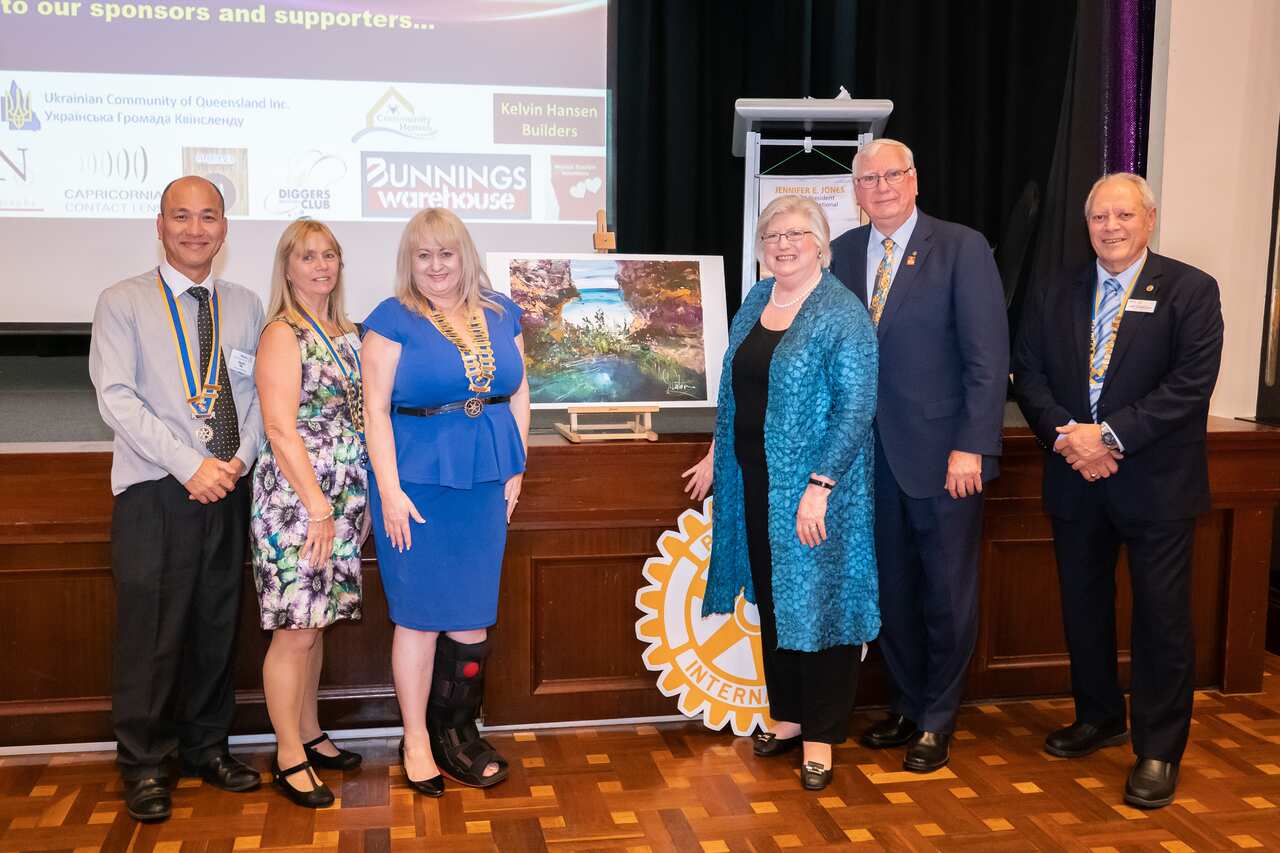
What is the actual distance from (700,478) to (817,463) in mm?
512

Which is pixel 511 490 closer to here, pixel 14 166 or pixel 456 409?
pixel 456 409

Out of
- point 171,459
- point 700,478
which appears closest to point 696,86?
point 700,478

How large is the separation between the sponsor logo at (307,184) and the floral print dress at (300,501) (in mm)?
2029

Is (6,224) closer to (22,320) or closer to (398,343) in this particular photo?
(22,320)

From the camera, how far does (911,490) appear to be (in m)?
2.82

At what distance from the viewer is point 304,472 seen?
2.53m

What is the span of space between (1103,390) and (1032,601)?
0.93 metres

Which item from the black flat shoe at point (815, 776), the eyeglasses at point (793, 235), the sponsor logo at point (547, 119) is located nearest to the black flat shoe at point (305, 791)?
the black flat shoe at point (815, 776)

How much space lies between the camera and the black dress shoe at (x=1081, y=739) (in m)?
3.05

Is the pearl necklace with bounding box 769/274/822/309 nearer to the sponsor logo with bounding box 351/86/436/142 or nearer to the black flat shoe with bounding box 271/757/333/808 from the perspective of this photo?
the black flat shoe with bounding box 271/757/333/808

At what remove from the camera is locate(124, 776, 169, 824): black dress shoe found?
2.59 m

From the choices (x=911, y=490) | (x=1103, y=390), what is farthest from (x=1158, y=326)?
(x=911, y=490)

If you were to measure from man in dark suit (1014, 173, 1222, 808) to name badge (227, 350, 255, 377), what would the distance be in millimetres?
1985

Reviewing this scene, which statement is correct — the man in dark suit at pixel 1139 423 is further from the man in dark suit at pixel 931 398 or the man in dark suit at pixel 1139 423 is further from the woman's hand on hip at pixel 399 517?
the woman's hand on hip at pixel 399 517
